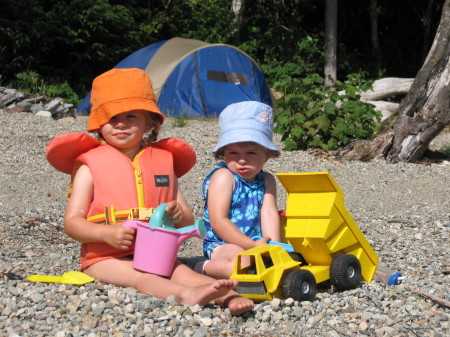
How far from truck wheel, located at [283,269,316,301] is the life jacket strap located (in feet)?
2.29

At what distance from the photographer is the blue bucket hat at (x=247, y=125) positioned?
343 cm

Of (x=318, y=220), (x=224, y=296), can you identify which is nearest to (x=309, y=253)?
(x=318, y=220)

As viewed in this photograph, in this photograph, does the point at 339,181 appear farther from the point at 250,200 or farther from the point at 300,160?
the point at 250,200

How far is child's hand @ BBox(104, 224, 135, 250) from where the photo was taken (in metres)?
3.00

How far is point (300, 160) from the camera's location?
7.36 m

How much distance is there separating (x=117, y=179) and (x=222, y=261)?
1.98ft

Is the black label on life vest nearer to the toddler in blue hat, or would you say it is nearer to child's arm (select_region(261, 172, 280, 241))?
the toddler in blue hat

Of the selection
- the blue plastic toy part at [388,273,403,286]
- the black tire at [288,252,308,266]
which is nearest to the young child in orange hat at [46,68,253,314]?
the black tire at [288,252,308,266]

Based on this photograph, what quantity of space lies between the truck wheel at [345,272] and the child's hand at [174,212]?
706 mm

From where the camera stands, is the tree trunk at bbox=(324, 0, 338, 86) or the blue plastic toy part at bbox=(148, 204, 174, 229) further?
the tree trunk at bbox=(324, 0, 338, 86)

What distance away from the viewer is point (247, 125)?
3.46m

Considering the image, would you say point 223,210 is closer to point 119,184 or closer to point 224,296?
point 119,184

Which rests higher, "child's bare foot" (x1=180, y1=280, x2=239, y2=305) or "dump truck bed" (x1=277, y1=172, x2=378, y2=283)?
"dump truck bed" (x1=277, y1=172, x2=378, y2=283)

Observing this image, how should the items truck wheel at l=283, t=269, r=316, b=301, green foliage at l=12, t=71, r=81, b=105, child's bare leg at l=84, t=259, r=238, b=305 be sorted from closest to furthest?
child's bare leg at l=84, t=259, r=238, b=305 < truck wheel at l=283, t=269, r=316, b=301 < green foliage at l=12, t=71, r=81, b=105
